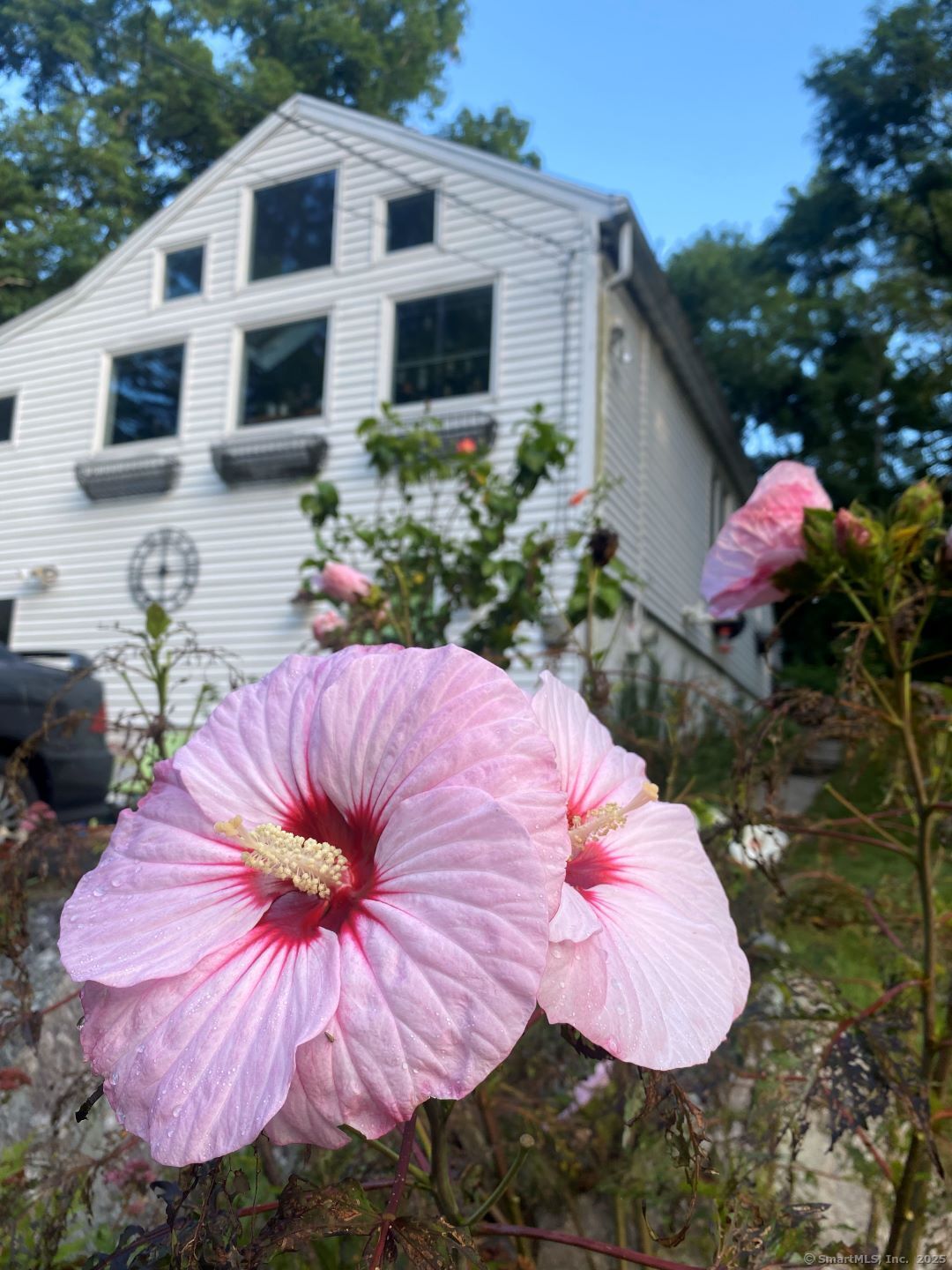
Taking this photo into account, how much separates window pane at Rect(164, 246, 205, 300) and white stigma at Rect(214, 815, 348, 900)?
34.5 feet

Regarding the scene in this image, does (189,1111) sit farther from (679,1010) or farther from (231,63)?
(231,63)

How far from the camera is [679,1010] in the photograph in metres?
0.51

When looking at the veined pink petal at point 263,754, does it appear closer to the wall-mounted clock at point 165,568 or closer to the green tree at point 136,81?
the green tree at point 136,81

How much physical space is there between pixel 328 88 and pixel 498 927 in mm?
6943

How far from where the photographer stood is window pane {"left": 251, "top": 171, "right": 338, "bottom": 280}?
947 centimetres

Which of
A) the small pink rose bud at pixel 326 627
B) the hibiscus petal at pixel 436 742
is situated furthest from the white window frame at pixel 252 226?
the hibiscus petal at pixel 436 742

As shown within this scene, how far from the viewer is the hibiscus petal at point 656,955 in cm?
49

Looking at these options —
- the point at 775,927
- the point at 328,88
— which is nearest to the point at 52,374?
the point at 328,88

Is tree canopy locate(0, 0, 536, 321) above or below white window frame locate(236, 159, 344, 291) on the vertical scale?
below

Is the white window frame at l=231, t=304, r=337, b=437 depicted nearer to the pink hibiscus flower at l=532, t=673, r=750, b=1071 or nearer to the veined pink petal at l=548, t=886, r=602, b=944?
the pink hibiscus flower at l=532, t=673, r=750, b=1071

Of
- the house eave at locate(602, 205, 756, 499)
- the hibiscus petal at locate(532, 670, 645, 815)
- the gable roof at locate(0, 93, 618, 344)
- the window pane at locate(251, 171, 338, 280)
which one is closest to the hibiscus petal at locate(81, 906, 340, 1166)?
the hibiscus petal at locate(532, 670, 645, 815)

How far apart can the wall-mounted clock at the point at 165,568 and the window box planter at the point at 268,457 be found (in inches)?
35.2

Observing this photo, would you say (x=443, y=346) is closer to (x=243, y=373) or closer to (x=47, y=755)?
(x=243, y=373)

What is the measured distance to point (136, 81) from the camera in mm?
4090
